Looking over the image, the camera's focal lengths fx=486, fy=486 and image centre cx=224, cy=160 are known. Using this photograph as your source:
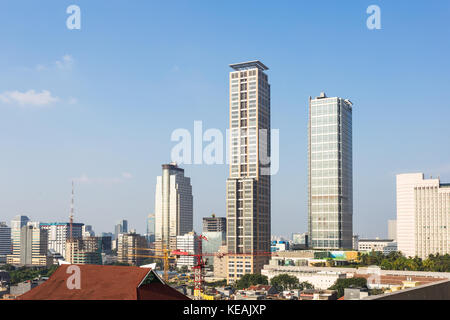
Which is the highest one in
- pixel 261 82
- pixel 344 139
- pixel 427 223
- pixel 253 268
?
pixel 261 82

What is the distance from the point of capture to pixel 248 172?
155750mm

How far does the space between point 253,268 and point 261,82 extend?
6132 centimetres

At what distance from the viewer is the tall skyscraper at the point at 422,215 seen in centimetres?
16688

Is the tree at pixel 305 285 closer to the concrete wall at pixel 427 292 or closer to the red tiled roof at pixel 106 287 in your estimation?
the red tiled roof at pixel 106 287

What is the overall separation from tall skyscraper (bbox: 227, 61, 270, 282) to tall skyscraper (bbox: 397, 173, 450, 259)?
5356 cm

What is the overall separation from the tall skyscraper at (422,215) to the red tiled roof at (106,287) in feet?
527

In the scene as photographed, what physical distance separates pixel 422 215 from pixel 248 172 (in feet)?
216

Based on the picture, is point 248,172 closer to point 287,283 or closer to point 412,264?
point 287,283

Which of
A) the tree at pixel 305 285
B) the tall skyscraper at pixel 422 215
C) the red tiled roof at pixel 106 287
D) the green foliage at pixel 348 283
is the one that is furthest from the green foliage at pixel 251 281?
the red tiled roof at pixel 106 287

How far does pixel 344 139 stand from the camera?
171125mm
